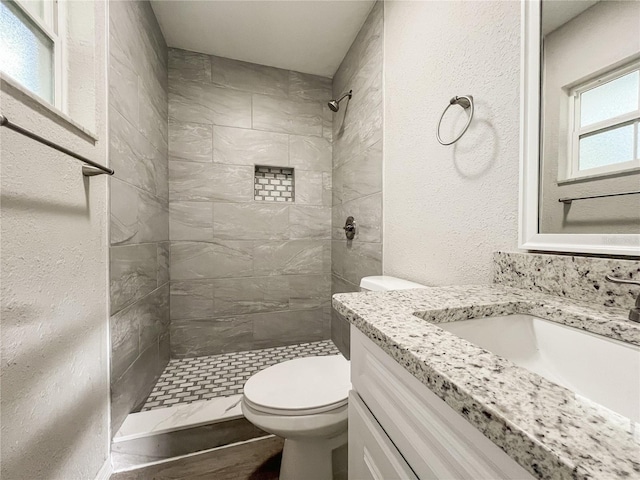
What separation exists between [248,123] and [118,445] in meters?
2.15

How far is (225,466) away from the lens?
1221 mm

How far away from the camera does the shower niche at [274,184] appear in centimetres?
228

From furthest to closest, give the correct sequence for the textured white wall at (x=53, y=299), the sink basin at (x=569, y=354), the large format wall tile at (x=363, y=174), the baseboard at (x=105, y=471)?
the large format wall tile at (x=363, y=174)
the baseboard at (x=105, y=471)
the textured white wall at (x=53, y=299)
the sink basin at (x=569, y=354)

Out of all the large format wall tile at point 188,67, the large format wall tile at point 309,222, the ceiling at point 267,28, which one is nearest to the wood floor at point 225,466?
the large format wall tile at point 309,222

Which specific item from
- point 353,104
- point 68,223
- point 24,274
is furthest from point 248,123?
point 24,274

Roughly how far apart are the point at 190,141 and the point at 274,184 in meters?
0.72

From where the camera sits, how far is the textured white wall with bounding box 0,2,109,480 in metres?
0.69

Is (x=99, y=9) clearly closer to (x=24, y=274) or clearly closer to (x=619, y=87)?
(x=24, y=274)

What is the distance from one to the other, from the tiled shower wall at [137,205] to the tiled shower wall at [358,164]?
51.8 inches

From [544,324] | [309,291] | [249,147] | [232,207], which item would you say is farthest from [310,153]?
[544,324]

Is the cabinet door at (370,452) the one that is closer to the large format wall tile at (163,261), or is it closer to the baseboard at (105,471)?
the baseboard at (105,471)

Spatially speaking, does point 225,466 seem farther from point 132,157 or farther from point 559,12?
point 559,12

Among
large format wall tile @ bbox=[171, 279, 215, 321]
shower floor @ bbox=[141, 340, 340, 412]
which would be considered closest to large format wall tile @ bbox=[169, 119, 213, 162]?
large format wall tile @ bbox=[171, 279, 215, 321]

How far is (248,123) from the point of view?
85.4 inches
